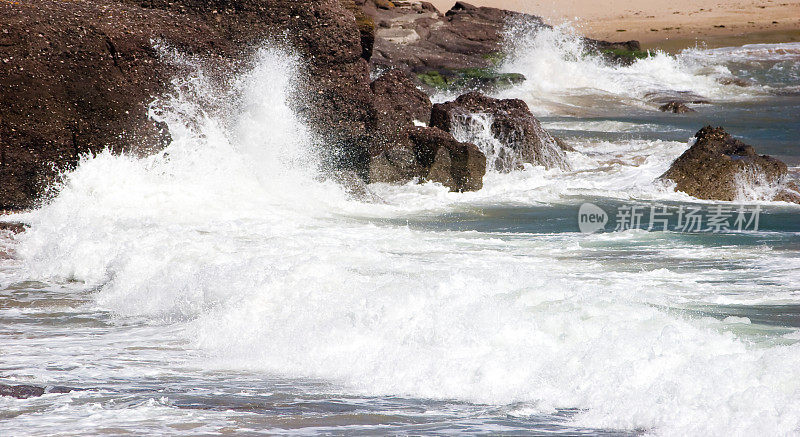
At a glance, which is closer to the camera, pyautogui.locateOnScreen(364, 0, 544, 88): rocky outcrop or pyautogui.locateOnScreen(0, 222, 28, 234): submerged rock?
pyautogui.locateOnScreen(0, 222, 28, 234): submerged rock

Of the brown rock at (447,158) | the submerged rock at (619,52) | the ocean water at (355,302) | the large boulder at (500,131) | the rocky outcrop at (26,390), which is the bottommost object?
the rocky outcrop at (26,390)

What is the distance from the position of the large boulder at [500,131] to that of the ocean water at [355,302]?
2.91ft

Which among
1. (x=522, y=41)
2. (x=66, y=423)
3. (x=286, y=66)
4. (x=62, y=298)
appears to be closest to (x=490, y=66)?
(x=522, y=41)

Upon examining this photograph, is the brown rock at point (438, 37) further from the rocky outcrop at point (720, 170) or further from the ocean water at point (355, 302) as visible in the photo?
the ocean water at point (355, 302)

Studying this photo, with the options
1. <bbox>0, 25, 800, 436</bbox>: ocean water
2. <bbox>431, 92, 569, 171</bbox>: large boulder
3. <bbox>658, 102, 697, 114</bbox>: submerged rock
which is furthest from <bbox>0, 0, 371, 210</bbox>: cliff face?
<bbox>658, 102, 697, 114</bbox>: submerged rock

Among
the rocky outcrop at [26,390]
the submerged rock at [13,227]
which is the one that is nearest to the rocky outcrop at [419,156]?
the submerged rock at [13,227]

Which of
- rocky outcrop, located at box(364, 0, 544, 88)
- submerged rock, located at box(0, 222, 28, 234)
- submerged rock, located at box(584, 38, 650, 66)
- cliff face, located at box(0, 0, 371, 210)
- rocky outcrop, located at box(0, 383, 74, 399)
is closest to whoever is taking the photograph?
rocky outcrop, located at box(0, 383, 74, 399)

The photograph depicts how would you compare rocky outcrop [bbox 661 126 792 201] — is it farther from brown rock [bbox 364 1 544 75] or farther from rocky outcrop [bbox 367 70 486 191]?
brown rock [bbox 364 1 544 75]

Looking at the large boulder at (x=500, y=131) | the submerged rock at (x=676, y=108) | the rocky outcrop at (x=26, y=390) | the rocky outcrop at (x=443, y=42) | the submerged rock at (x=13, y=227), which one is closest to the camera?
the rocky outcrop at (x=26, y=390)

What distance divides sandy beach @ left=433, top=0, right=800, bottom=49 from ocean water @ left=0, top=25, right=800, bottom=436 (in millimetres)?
27593

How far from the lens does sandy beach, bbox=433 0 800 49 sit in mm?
35594

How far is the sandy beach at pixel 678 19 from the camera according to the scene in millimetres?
35594

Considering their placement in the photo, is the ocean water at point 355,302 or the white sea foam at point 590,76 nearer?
the ocean water at point 355,302

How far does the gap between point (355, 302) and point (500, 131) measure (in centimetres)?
721
